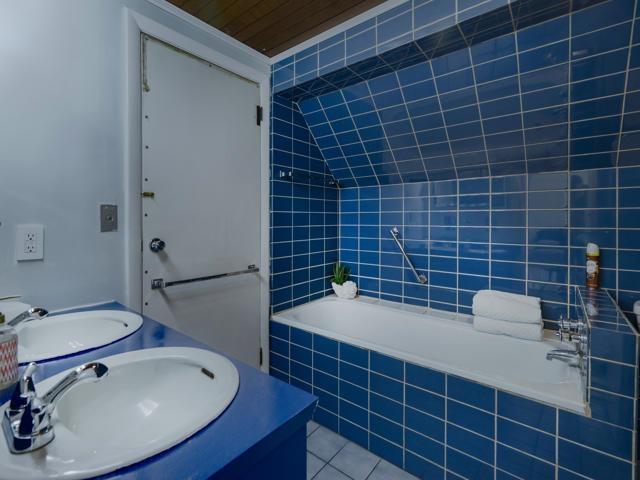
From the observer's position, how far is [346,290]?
254 centimetres

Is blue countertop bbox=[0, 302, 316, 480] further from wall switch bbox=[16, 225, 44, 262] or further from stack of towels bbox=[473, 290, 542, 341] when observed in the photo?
stack of towels bbox=[473, 290, 542, 341]

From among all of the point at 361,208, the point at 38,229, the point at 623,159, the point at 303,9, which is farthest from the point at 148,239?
the point at 623,159

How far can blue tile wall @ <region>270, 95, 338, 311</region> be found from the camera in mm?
2161

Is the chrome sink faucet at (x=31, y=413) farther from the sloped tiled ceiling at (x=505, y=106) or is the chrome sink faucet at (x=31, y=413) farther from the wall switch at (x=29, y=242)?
the sloped tiled ceiling at (x=505, y=106)

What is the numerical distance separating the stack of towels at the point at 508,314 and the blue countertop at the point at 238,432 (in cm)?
152

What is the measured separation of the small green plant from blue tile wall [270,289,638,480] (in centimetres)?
68

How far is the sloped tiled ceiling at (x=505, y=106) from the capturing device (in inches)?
54.1

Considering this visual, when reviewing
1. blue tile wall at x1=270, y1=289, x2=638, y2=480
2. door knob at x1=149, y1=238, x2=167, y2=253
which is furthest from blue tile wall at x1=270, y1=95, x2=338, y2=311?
door knob at x1=149, y1=238, x2=167, y2=253

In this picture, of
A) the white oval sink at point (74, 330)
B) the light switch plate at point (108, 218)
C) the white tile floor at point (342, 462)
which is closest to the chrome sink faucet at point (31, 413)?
the white oval sink at point (74, 330)

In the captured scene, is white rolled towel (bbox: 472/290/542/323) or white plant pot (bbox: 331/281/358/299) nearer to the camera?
white rolled towel (bbox: 472/290/542/323)

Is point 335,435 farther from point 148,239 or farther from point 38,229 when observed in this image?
point 38,229

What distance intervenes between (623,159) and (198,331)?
2.38m

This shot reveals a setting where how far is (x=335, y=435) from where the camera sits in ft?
6.01

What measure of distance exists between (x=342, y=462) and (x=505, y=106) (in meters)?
2.00
